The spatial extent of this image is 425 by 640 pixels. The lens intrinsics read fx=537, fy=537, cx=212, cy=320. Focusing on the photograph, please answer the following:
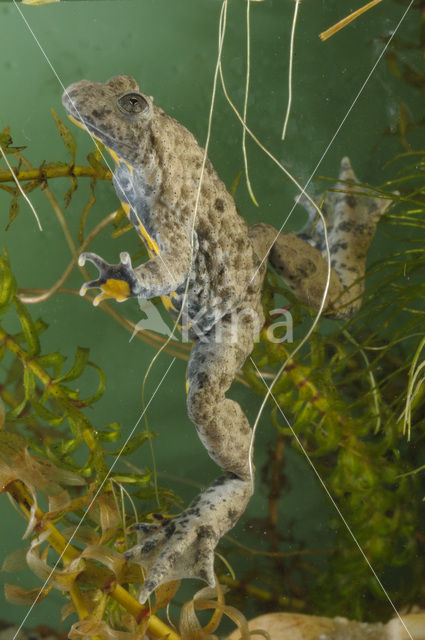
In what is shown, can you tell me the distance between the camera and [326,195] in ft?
4.15

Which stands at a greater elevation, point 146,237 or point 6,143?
point 6,143

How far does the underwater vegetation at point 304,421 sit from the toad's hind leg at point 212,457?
60 mm

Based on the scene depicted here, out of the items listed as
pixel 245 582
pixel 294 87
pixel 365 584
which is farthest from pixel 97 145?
pixel 365 584

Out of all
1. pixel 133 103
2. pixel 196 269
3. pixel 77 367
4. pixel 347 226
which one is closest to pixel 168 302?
pixel 196 269

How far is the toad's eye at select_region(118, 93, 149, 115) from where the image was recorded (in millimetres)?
858

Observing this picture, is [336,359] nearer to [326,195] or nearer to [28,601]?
[326,195]

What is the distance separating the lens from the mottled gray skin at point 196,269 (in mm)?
880

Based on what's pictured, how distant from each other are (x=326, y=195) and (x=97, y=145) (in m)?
0.55

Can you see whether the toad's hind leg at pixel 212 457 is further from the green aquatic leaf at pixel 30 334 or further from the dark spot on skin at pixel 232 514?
the green aquatic leaf at pixel 30 334

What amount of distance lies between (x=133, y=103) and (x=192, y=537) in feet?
2.43

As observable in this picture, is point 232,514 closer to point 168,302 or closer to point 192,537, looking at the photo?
point 192,537

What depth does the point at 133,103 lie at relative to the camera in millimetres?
866

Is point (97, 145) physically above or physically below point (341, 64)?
below

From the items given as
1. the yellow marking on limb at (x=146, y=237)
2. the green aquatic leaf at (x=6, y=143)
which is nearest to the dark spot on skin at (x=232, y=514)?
the yellow marking on limb at (x=146, y=237)
